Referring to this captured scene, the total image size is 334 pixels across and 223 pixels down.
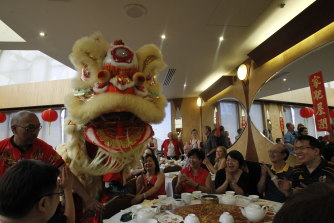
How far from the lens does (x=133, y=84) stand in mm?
943

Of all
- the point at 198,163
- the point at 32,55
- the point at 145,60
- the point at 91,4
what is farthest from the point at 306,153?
the point at 32,55

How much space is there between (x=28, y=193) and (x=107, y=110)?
0.41 m

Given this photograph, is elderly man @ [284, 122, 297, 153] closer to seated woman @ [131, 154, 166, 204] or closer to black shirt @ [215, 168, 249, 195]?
black shirt @ [215, 168, 249, 195]

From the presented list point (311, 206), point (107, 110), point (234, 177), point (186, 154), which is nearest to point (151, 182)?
point (234, 177)

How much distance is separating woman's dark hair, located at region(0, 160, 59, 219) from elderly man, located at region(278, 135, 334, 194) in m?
2.01

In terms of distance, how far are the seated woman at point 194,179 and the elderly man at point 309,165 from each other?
928 mm

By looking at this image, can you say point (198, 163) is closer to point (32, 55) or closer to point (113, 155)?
point (113, 155)

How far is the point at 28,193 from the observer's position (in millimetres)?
750

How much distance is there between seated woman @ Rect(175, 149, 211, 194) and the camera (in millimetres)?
2545

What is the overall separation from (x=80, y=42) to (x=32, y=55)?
31.2ft

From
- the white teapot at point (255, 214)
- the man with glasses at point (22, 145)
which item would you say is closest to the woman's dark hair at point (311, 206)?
the white teapot at point (255, 214)

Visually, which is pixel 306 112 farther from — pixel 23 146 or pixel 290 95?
pixel 23 146

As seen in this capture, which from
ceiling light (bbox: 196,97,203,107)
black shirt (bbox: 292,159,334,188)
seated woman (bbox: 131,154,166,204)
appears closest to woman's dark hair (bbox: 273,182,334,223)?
black shirt (bbox: 292,159,334,188)

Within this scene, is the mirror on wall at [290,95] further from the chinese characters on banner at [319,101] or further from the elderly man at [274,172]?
the elderly man at [274,172]
